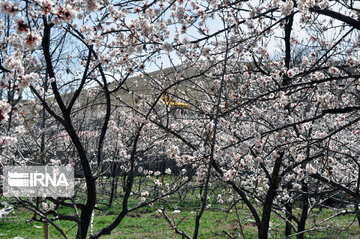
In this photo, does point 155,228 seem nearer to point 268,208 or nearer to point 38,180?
point 38,180

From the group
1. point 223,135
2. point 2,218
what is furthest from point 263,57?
point 2,218

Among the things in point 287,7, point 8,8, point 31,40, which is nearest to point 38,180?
point 31,40

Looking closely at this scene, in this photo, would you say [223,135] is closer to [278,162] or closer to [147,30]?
[278,162]

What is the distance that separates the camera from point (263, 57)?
5.39 meters

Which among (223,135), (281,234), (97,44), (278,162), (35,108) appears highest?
(97,44)

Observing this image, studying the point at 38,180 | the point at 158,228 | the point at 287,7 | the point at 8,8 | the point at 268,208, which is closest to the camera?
the point at 8,8

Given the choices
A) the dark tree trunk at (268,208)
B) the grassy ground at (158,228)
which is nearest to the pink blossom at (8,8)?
the dark tree trunk at (268,208)

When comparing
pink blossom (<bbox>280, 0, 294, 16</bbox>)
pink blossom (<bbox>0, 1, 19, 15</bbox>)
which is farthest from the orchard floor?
pink blossom (<bbox>0, 1, 19, 15</bbox>)

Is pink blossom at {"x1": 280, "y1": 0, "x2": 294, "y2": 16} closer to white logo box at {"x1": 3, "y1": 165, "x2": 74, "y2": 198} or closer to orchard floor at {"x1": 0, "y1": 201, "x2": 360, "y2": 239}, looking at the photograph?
white logo box at {"x1": 3, "y1": 165, "x2": 74, "y2": 198}

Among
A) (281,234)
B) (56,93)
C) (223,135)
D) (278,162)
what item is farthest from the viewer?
(281,234)

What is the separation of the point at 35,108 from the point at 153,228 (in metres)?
7.49

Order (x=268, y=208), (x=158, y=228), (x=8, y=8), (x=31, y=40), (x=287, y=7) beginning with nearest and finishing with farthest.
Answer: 1. (x=8, y=8)
2. (x=31, y=40)
3. (x=287, y=7)
4. (x=268, y=208)
5. (x=158, y=228)

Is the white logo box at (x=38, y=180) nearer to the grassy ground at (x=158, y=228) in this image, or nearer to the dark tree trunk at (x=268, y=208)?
the dark tree trunk at (x=268, y=208)

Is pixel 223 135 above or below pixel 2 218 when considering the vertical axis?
above
